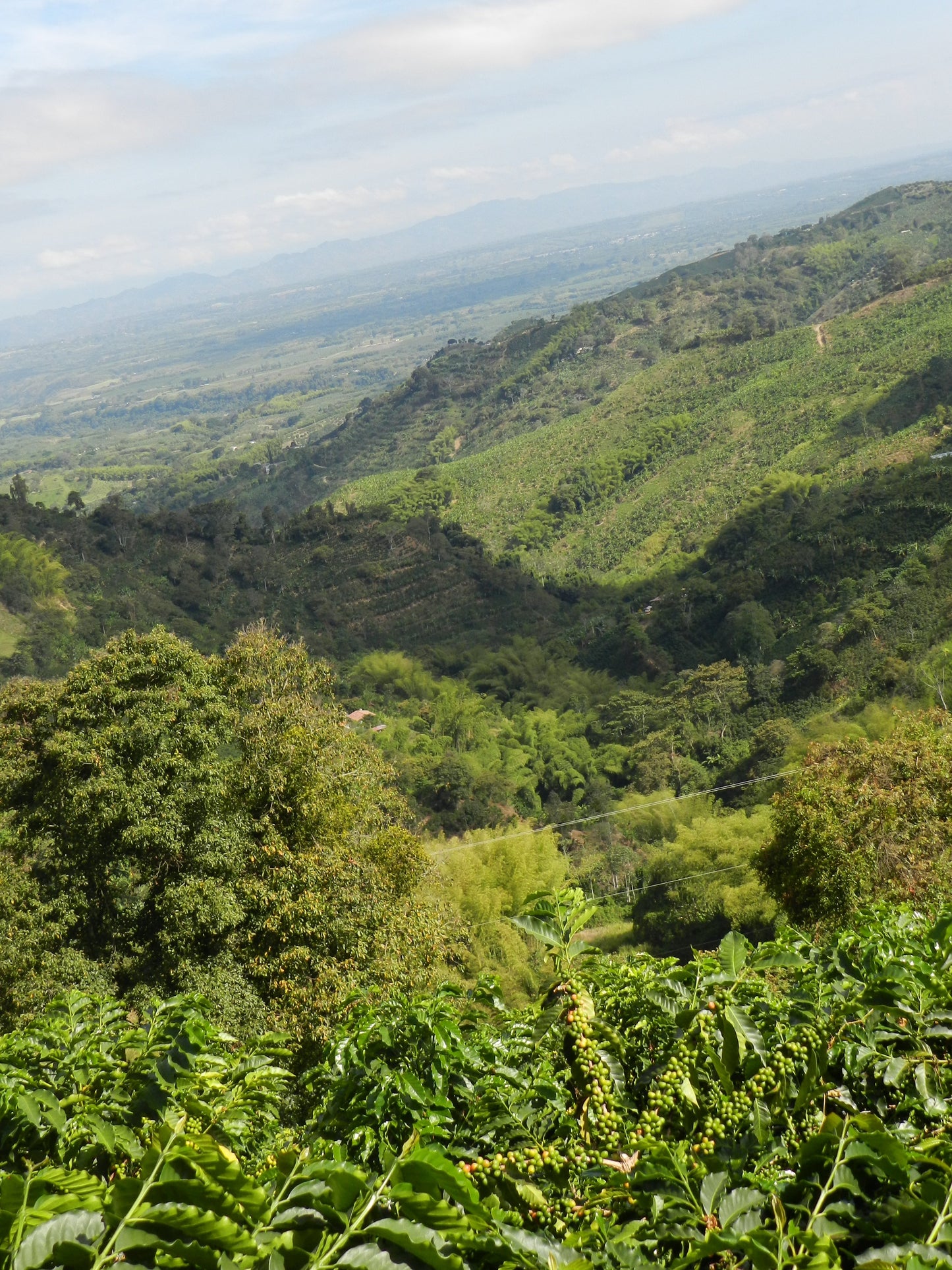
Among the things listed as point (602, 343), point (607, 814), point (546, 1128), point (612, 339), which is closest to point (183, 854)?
point (546, 1128)

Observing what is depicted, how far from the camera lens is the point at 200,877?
340 inches

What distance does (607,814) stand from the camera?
945 inches

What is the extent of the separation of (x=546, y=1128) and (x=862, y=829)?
8245mm

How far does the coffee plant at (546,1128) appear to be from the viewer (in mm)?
1774

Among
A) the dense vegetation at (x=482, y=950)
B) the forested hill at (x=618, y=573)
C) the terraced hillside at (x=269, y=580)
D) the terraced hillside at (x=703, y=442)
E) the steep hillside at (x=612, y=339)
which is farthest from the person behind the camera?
the steep hillside at (x=612, y=339)

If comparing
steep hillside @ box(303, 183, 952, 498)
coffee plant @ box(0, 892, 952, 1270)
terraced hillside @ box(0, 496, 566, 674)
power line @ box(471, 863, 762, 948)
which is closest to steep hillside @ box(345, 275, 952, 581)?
terraced hillside @ box(0, 496, 566, 674)

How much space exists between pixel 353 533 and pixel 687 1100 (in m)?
45.7

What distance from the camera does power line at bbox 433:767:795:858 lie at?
18562mm

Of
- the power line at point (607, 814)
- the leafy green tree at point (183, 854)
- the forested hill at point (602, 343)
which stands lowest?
the power line at point (607, 814)

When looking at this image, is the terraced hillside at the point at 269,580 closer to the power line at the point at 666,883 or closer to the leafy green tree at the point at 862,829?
the power line at the point at 666,883

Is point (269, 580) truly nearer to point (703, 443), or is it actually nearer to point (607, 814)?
point (607, 814)

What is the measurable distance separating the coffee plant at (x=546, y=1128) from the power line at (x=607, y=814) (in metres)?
14.4

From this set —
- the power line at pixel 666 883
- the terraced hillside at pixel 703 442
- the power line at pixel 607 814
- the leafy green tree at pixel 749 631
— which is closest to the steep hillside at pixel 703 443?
the terraced hillside at pixel 703 442

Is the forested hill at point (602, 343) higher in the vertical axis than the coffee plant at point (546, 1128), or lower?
higher
